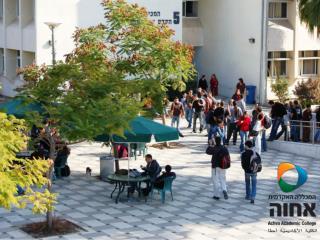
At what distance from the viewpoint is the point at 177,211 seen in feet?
56.1

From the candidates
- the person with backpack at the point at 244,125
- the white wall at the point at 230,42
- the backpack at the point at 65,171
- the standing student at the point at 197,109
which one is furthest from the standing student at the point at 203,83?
the backpack at the point at 65,171

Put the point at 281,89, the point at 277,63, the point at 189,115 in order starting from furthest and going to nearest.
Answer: the point at 277,63, the point at 281,89, the point at 189,115

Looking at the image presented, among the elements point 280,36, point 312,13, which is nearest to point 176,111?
point 312,13

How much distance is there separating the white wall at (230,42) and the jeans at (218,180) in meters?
18.9

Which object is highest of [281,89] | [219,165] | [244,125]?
[281,89]

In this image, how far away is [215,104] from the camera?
2695cm

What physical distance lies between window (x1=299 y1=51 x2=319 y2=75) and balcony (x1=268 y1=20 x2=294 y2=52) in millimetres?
1333

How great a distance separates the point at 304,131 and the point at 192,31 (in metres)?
16.1

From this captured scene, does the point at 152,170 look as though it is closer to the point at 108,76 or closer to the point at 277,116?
the point at 108,76

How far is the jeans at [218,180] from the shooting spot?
58.9ft

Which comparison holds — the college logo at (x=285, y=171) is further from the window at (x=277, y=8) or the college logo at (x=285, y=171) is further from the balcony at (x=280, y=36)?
the window at (x=277, y=8)

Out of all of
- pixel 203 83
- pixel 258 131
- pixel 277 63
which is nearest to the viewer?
pixel 258 131

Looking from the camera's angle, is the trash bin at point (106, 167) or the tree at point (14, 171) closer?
the tree at point (14, 171)

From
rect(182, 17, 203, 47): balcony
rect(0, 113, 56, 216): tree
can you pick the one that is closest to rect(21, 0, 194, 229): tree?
rect(0, 113, 56, 216): tree
